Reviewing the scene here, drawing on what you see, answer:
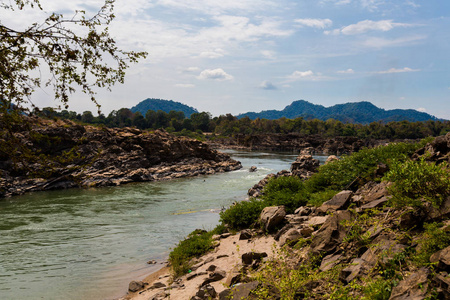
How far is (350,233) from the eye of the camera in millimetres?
7668

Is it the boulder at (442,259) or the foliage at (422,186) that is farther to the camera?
the foliage at (422,186)

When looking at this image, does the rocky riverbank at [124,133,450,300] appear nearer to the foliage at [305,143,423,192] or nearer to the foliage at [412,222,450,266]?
the foliage at [412,222,450,266]

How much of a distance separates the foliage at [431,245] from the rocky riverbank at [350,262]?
0.05 feet

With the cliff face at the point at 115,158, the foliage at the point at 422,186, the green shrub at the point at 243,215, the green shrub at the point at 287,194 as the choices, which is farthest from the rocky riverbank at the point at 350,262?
the cliff face at the point at 115,158

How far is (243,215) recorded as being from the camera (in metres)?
14.5

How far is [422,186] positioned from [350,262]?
87.8 inches

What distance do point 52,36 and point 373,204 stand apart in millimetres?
8459

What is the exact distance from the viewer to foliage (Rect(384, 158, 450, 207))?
260 inches

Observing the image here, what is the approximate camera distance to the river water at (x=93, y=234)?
1202 centimetres

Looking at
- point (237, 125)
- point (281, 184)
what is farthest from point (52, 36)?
point (237, 125)

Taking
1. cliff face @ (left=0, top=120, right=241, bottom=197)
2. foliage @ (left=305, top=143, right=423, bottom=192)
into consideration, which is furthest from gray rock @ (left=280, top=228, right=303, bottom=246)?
cliff face @ (left=0, top=120, right=241, bottom=197)

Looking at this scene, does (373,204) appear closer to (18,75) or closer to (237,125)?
(18,75)

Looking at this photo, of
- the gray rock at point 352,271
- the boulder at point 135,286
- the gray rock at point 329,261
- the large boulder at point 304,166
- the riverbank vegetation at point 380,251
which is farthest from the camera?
the large boulder at point 304,166

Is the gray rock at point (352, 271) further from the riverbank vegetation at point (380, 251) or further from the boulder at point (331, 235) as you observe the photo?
the boulder at point (331, 235)
